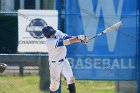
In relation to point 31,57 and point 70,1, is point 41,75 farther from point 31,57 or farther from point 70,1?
point 70,1

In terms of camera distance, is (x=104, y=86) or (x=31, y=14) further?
(x=104, y=86)

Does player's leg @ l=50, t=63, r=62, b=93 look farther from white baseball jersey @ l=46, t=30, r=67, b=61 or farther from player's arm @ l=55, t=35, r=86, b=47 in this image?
player's arm @ l=55, t=35, r=86, b=47

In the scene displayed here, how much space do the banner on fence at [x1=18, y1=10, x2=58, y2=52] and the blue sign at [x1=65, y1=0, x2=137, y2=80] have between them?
621 mm

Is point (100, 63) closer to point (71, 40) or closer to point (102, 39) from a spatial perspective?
point (102, 39)

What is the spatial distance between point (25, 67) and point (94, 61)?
2.92 meters

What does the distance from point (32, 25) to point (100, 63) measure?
1.90 metres

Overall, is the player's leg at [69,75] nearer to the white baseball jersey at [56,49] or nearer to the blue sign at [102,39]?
the white baseball jersey at [56,49]

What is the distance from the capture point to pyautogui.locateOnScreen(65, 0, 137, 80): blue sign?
12.7 m

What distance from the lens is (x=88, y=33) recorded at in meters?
12.8

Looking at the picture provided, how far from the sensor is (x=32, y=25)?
523 inches

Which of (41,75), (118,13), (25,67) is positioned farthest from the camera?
(25,67)

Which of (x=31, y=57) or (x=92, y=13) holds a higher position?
(x=92, y=13)

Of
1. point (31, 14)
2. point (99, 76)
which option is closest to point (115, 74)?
point (99, 76)

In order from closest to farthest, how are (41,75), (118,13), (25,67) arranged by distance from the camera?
(118,13)
(41,75)
(25,67)
